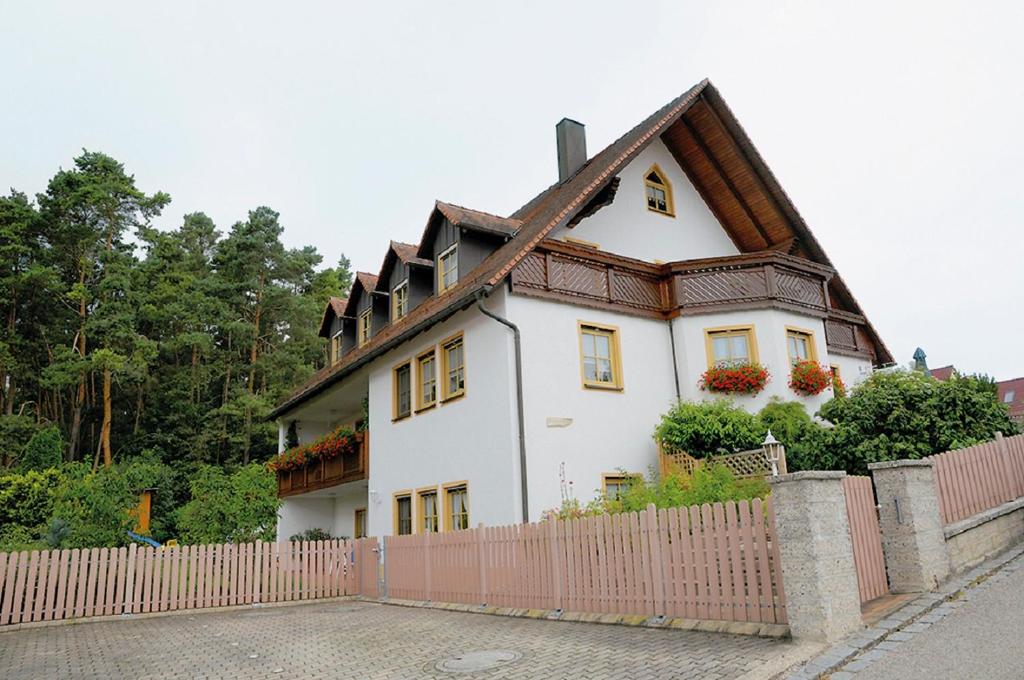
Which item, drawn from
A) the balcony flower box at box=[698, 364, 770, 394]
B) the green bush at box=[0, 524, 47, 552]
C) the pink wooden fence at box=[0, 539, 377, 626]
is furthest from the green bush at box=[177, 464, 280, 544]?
the balcony flower box at box=[698, 364, 770, 394]

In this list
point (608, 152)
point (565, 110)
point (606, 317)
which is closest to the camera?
point (606, 317)

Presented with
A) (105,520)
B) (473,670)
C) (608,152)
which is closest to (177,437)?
(105,520)

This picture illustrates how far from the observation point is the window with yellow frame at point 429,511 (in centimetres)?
1667

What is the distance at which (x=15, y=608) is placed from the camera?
1380cm

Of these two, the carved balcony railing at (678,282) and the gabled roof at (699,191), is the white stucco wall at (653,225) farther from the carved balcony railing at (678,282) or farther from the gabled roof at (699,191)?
the carved balcony railing at (678,282)

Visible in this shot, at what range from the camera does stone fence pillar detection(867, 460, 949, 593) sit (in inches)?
315

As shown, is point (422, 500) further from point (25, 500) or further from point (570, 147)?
point (25, 500)

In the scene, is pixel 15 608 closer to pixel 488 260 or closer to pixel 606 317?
pixel 488 260

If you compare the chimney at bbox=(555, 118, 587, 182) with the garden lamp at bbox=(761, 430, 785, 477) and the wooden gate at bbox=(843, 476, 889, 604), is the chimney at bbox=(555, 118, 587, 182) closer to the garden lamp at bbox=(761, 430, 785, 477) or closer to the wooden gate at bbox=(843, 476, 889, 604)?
the garden lamp at bbox=(761, 430, 785, 477)

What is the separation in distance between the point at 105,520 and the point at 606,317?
669 inches

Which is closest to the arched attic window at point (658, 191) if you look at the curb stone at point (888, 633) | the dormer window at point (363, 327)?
the dormer window at point (363, 327)

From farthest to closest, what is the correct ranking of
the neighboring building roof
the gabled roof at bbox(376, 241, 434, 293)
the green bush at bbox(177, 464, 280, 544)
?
the neighboring building roof
the green bush at bbox(177, 464, 280, 544)
the gabled roof at bbox(376, 241, 434, 293)

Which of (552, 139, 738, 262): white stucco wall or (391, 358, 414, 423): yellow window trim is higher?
(552, 139, 738, 262): white stucco wall

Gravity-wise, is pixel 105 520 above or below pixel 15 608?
above
